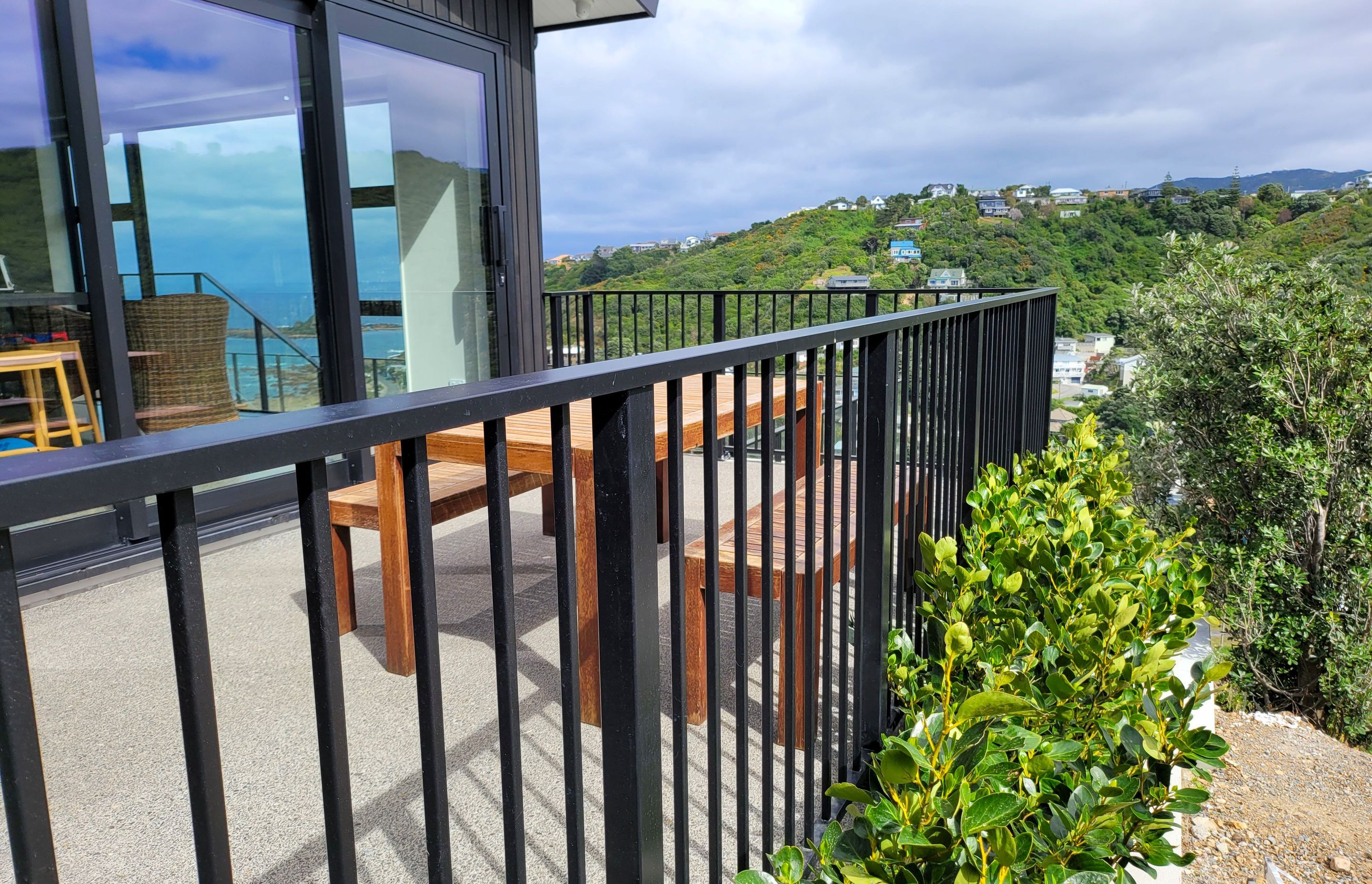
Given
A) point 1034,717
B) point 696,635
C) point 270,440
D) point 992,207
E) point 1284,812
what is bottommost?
point 1284,812

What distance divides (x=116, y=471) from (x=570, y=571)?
509 mm

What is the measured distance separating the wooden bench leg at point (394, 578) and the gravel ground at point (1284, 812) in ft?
7.00

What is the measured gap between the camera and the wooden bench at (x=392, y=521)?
2.57 meters

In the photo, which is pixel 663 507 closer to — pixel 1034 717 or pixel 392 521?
pixel 392 521

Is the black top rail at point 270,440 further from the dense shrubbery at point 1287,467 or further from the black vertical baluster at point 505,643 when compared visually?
the dense shrubbery at point 1287,467

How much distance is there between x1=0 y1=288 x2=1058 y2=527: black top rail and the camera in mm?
478

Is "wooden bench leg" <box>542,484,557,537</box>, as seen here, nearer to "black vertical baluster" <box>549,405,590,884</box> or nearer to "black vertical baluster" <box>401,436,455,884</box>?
"black vertical baluster" <box>549,405,590,884</box>

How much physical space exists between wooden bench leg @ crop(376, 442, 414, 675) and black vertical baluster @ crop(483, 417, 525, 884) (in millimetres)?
1808

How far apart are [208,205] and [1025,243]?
13.8 metres

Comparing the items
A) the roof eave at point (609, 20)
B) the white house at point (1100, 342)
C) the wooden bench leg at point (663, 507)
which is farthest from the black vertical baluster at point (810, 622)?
the white house at point (1100, 342)

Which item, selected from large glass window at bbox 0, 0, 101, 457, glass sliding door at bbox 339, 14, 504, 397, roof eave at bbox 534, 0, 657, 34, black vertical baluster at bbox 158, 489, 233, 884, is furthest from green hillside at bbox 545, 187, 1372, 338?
black vertical baluster at bbox 158, 489, 233, 884

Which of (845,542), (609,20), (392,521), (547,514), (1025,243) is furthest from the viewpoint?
(1025,243)

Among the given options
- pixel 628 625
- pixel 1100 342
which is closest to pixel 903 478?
pixel 628 625

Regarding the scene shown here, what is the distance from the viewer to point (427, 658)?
760 mm
